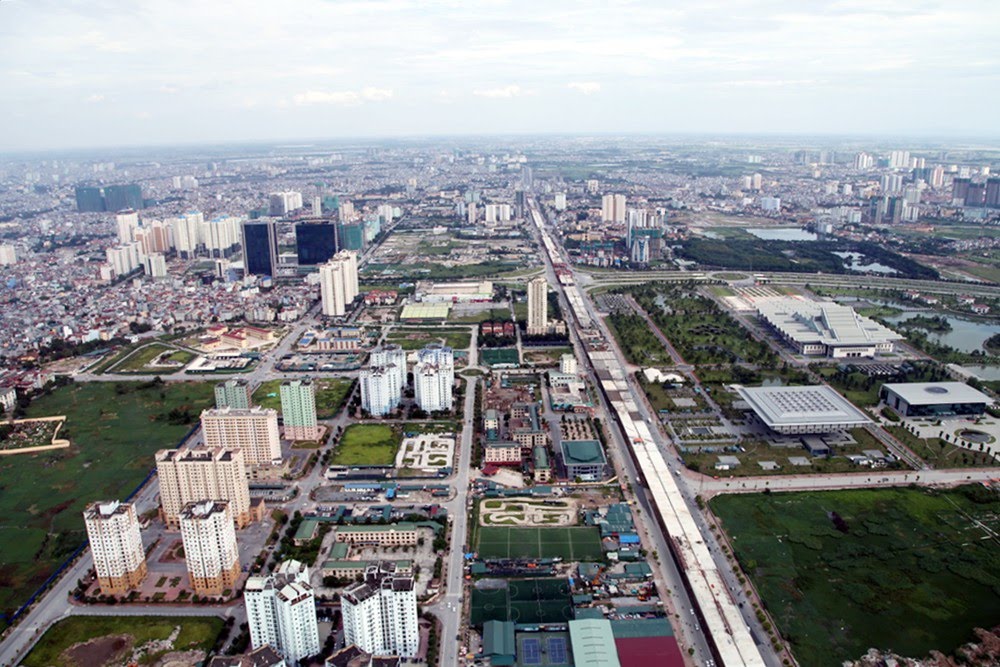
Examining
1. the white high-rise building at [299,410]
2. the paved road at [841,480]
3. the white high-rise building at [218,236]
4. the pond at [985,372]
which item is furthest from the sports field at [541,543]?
the white high-rise building at [218,236]

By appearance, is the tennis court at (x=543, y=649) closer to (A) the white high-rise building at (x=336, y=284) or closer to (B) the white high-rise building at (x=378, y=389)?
(B) the white high-rise building at (x=378, y=389)

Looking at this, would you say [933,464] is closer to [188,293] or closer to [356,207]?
[188,293]

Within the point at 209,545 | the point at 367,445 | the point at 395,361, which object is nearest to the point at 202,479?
the point at 209,545

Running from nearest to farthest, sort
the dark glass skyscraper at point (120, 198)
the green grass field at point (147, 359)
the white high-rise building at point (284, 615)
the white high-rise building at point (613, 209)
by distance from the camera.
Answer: the white high-rise building at point (284, 615) → the green grass field at point (147, 359) → the white high-rise building at point (613, 209) → the dark glass skyscraper at point (120, 198)

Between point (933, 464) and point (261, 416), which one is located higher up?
point (261, 416)

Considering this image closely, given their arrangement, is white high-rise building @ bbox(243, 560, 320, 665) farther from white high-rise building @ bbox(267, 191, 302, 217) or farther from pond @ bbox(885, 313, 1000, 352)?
white high-rise building @ bbox(267, 191, 302, 217)

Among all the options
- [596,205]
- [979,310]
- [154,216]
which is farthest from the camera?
[596,205]

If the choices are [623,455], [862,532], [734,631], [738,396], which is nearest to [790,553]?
[862,532]

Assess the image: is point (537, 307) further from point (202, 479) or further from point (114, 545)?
point (114, 545)
